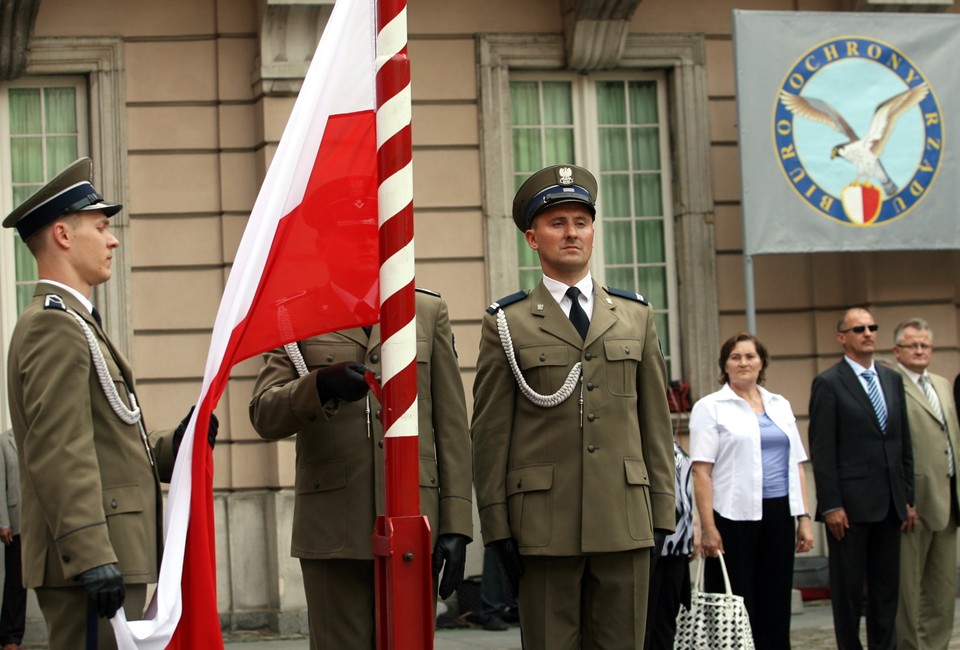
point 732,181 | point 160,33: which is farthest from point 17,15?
point 732,181

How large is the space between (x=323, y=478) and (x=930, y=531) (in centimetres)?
445

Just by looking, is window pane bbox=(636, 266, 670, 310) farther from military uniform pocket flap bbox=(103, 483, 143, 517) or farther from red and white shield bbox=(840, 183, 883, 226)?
military uniform pocket flap bbox=(103, 483, 143, 517)

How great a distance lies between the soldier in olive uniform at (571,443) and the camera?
16.6 ft

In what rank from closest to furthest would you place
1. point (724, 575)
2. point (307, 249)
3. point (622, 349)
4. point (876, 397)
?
point (307, 249) < point (622, 349) < point (724, 575) < point (876, 397)

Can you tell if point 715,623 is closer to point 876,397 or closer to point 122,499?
point 876,397

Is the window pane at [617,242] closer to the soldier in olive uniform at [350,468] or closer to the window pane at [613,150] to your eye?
the window pane at [613,150]

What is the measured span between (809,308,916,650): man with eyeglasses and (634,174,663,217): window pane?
3597 mm

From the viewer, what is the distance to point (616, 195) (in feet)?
37.7

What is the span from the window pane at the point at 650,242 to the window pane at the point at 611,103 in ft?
2.64

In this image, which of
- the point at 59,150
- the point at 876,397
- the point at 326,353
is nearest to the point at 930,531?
the point at 876,397

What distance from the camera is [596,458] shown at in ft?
16.7

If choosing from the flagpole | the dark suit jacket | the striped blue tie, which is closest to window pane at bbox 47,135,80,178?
the dark suit jacket

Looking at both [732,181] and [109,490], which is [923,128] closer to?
[732,181]

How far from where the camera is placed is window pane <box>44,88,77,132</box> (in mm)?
10758
